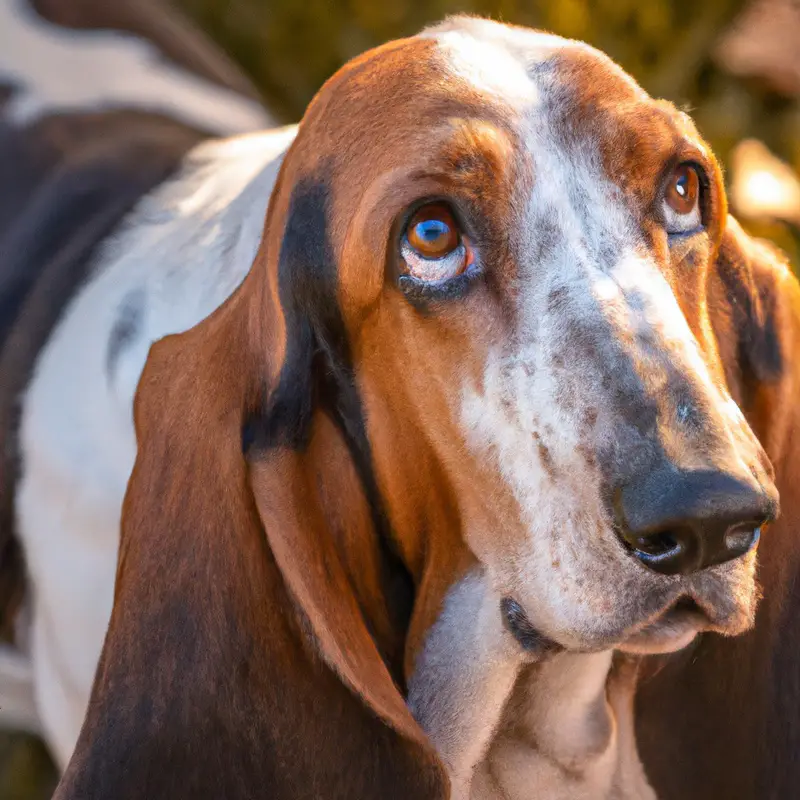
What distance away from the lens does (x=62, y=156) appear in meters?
2.66

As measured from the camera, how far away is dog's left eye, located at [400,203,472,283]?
1488 millimetres

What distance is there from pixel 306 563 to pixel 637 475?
0.49 meters

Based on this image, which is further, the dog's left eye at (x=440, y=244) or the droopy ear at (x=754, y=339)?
the droopy ear at (x=754, y=339)

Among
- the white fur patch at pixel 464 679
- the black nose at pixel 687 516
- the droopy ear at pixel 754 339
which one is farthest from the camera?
the droopy ear at pixel 754 339

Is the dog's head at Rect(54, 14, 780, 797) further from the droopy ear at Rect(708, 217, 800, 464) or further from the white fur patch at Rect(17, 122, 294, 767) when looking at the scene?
the white fur patch at Rect(17, 122, 294, 767)

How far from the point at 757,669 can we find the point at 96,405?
1.22 metres

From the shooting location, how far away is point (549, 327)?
145 centimetres

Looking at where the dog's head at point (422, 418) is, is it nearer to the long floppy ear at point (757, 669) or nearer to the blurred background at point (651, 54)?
the long floppy ear at point (757, 669)

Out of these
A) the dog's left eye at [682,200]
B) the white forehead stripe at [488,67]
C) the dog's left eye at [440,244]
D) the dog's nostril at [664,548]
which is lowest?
the dog's nostril at [664,548]

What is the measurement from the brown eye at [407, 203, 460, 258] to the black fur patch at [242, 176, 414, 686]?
0.47 ft

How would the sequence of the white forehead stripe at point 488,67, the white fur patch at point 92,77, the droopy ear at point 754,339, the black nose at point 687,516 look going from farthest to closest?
Result: the white fur patch at point 92,77 → the droopy ear at point 754,339 → the white forehead stripe at point 488,67 → the black nose at point 687,516

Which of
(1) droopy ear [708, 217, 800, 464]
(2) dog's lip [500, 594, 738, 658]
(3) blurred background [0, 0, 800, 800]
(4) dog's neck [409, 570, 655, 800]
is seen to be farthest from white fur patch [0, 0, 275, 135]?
(2) dog's lip [500, 594, 738, 658]

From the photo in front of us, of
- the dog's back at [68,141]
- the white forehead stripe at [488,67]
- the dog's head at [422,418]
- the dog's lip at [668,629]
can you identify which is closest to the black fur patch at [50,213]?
the dog's back at [68,141]

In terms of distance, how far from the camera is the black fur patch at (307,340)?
1.60 m
